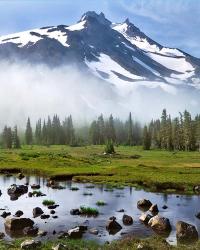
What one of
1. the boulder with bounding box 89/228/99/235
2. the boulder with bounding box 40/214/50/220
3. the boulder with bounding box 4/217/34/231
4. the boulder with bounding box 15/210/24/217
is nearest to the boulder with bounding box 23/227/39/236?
the boulder with bounding box 4/217/34/231

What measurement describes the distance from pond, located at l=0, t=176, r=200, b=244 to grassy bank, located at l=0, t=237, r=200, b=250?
226 cm

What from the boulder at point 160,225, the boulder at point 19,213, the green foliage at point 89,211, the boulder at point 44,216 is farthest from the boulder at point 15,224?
the boulder at point 160,225

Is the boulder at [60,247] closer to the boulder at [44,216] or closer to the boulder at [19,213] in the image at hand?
the boulder at [44,216]

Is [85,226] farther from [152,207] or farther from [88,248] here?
[152,207]

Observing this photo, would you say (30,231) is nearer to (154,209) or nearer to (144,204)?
(154,209)

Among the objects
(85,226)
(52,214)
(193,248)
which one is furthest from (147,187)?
(193,248)

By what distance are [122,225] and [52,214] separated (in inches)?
364

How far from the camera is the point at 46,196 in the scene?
229 ft

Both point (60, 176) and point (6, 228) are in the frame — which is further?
point (60, 176)

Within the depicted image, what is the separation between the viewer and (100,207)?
60.3 metres

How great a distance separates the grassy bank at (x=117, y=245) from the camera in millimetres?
37750

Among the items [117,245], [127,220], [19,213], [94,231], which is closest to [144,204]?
[127,220]

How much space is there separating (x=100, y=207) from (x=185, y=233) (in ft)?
59.6

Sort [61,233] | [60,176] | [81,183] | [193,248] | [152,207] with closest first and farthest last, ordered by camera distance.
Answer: [193,248] < [61,233] < [152,207] < [81,183] < [60,176]
